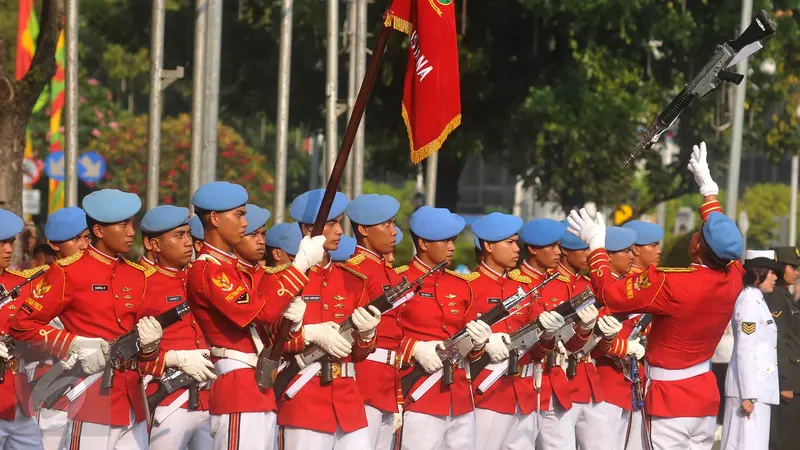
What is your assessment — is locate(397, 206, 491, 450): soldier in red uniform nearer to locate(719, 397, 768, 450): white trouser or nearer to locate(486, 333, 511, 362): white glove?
locate(486, 333, 511, 362): white glove

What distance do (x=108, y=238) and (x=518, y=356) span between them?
3.02 metres

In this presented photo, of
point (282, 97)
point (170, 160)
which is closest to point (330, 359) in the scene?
point (282, 97)

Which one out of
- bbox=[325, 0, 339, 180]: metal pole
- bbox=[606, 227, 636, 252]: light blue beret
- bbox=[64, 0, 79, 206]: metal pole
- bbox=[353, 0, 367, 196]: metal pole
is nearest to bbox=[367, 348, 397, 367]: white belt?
bbox=[606, 227, 636, 252]: light blue beret

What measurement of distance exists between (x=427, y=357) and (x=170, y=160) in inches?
1691

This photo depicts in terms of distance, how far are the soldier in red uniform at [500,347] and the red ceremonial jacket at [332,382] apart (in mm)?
1459

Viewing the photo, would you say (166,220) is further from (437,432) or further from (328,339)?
(437,432)

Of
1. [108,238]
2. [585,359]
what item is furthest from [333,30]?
[108,238]

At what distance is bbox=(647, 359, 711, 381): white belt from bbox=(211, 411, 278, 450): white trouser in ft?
8.92

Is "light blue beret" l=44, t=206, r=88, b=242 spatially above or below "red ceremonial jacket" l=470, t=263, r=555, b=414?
above

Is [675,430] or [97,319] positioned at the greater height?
[97,319]

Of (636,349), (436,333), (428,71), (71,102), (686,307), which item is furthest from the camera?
(71,102)

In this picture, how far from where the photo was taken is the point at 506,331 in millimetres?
11203

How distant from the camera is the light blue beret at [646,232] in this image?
42.9 ft

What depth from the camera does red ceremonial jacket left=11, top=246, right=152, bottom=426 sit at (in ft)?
30.1
